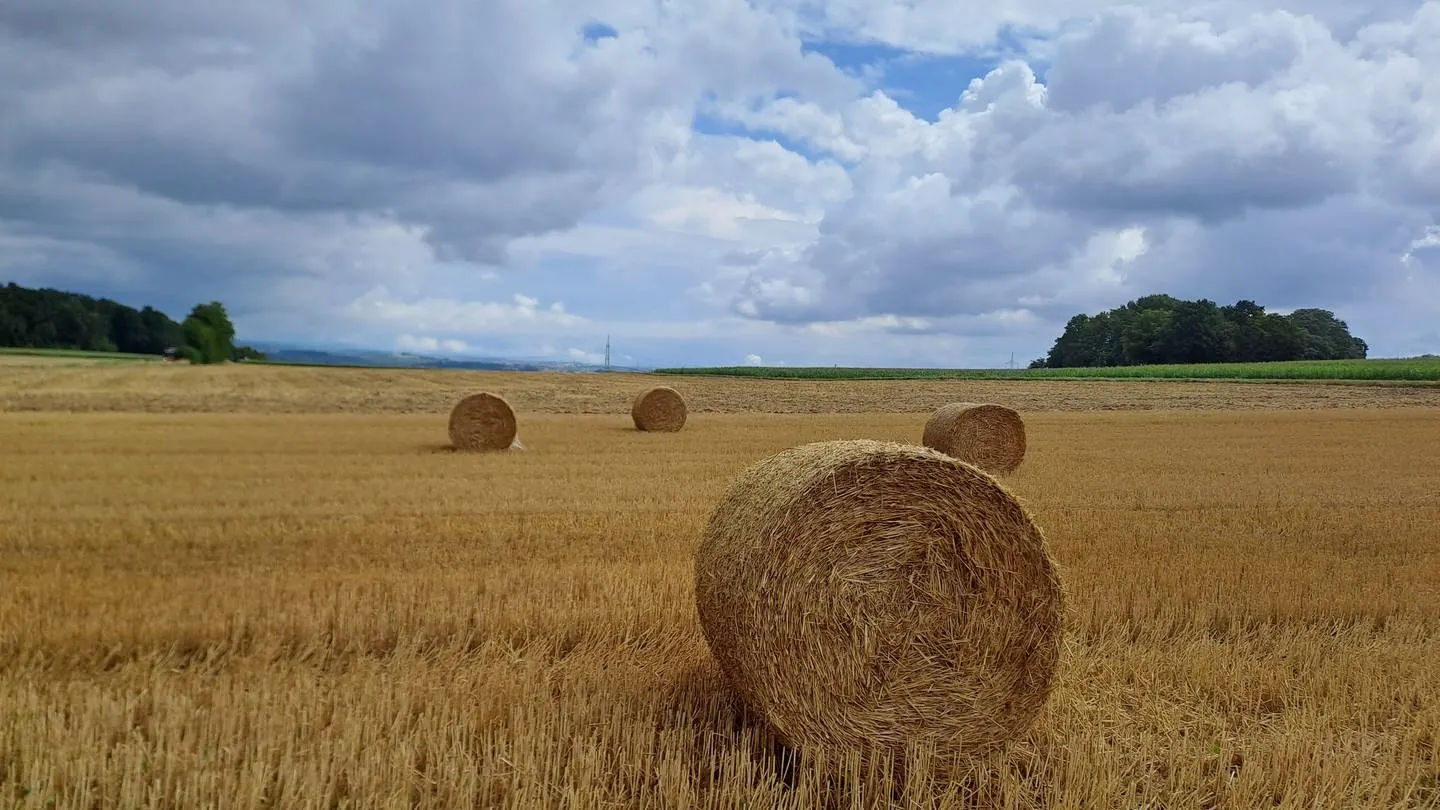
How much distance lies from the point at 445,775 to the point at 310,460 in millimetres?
10960

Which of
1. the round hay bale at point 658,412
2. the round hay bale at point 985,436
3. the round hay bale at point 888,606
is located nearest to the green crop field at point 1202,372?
the round hay bale at point 658,412

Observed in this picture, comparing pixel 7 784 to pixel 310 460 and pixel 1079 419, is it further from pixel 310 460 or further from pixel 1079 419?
pixel 1079 419

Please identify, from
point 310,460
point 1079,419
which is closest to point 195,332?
point 310,460

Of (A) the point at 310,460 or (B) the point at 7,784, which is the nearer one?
(B) the point at 7,784

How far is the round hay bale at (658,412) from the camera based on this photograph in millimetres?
21234

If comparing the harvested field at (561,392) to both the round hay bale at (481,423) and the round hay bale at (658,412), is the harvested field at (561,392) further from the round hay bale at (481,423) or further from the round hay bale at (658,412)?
the round hay bale at (481,423)

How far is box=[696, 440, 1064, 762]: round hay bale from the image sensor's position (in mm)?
4484

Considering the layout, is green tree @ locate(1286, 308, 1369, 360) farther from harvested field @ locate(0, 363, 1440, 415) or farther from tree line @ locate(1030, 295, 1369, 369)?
harvested field @ locate(0, 363, 1440, 415)

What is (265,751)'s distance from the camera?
4262 millimetres

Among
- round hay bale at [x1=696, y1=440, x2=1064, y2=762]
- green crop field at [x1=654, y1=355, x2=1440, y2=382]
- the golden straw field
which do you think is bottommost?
the golden straw field

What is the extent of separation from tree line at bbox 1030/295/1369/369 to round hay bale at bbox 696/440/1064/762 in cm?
5331

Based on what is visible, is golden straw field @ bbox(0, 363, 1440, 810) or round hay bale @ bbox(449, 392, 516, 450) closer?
golden straw field @ bbox(0, 363, 1440, 810)

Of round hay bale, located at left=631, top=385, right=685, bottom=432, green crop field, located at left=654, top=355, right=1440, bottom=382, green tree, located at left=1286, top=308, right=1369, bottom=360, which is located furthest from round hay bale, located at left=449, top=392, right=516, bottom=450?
green tree, located at left=1286, top=308, right=1369, bottom=360

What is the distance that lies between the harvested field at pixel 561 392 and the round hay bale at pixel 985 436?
9389 millimetres
